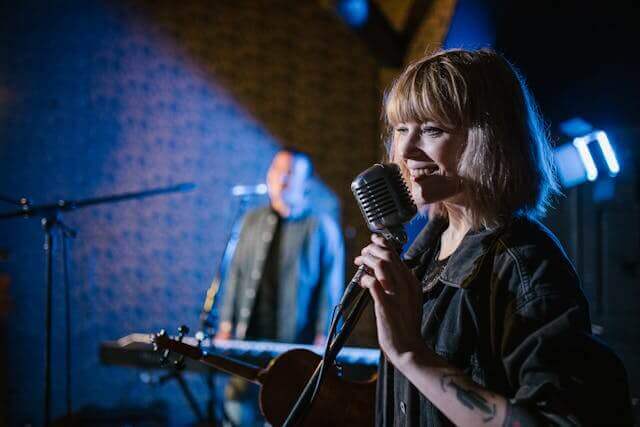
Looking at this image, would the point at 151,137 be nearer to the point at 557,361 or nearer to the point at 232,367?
the point at 232,367

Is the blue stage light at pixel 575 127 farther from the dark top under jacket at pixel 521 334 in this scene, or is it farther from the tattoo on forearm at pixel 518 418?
the tattoo on forearm at pixel 518 418

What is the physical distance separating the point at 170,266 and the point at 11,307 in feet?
4.61

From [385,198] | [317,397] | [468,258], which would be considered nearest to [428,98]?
[385,198]

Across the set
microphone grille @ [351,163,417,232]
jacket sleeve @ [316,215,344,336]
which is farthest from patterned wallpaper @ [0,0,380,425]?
microphone grille @ [351,163,417,232]

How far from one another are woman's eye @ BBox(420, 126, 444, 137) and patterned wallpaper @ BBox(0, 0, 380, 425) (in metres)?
3.81

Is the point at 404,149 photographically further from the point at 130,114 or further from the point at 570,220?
the point at 130,114

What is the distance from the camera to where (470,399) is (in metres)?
0.99

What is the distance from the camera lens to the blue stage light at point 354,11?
4.25 m

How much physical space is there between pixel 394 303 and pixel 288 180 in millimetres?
2815

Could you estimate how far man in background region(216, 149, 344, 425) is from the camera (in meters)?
3.57

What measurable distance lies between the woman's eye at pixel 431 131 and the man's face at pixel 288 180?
102 inches

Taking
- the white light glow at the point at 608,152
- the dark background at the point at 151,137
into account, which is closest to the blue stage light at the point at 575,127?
the white light glow at the point at 608,152

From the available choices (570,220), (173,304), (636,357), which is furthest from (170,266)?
(636,357)

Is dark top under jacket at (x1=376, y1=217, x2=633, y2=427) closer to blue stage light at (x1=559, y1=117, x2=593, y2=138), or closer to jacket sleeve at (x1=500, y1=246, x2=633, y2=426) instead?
jacket sleeve at (x1=500, y1=246, x2=633, y2=426)
